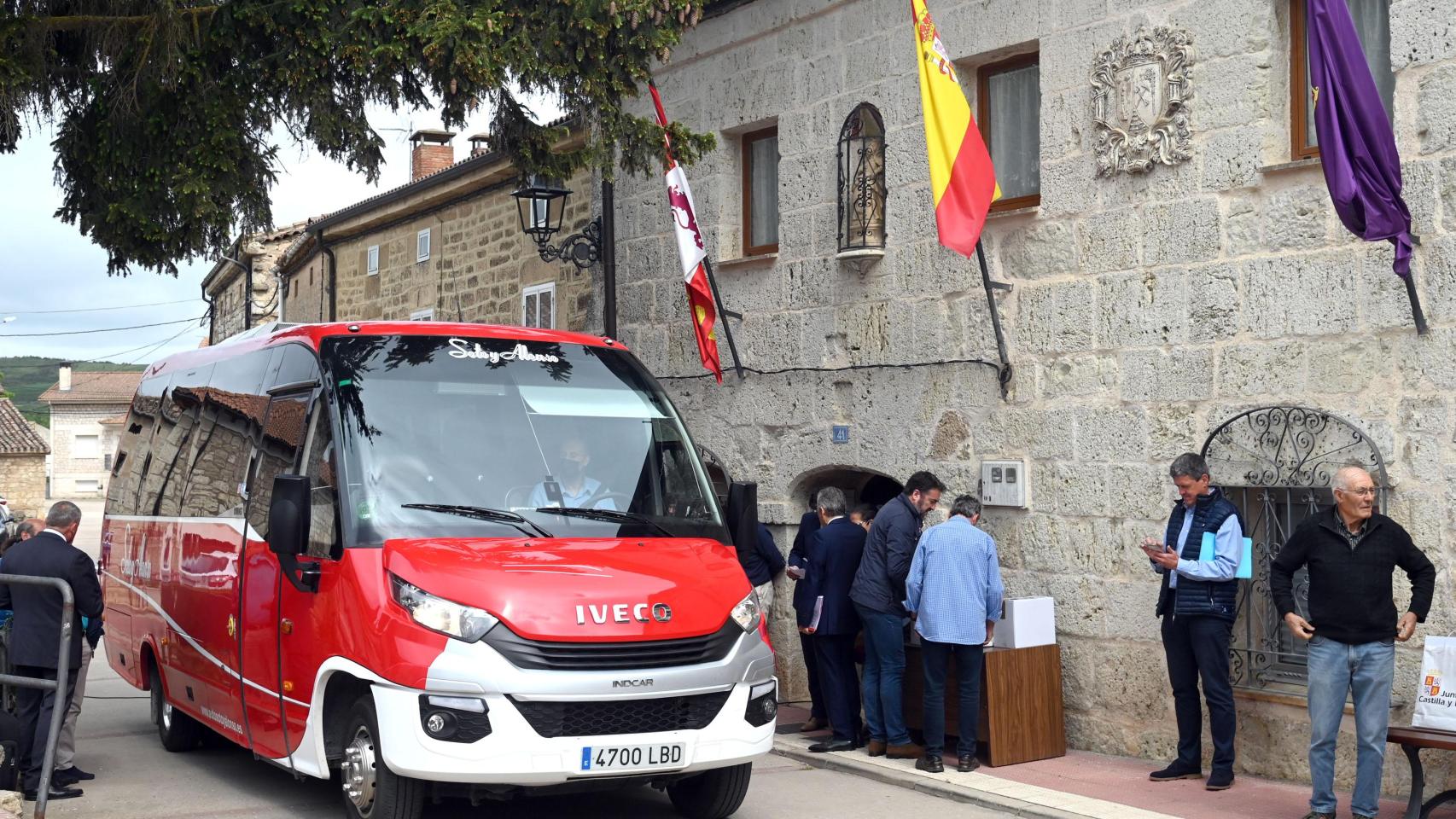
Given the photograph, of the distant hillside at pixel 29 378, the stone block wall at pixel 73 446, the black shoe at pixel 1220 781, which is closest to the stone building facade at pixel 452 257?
the black shoe at pixel 1220 781

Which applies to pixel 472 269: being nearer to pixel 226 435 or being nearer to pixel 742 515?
pixel 226 435

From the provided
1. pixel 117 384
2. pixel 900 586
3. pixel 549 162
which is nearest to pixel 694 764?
pixel 900 586

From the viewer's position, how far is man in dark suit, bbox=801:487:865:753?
9391mm

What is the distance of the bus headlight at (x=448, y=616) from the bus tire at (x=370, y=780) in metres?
0.47

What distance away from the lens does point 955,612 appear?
8.48m

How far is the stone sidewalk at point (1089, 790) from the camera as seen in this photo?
7.37 metres

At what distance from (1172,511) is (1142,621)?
2.76 ft

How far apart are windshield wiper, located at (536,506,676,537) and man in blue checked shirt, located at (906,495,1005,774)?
2.10 metres

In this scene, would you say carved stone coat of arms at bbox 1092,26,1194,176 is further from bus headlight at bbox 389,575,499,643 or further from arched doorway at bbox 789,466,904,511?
bus headlight at bbox 389,575,499,643

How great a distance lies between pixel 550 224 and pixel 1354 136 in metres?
7.76

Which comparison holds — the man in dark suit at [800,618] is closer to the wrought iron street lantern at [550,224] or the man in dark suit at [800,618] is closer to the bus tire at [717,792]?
the bus tire at [717,792]

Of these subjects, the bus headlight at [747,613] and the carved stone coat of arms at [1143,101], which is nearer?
the bus headlight at [747,613]

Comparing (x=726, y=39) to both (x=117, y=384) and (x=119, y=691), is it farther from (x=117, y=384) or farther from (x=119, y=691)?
(x=117, y=384)

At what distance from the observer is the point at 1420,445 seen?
7.52 metres
